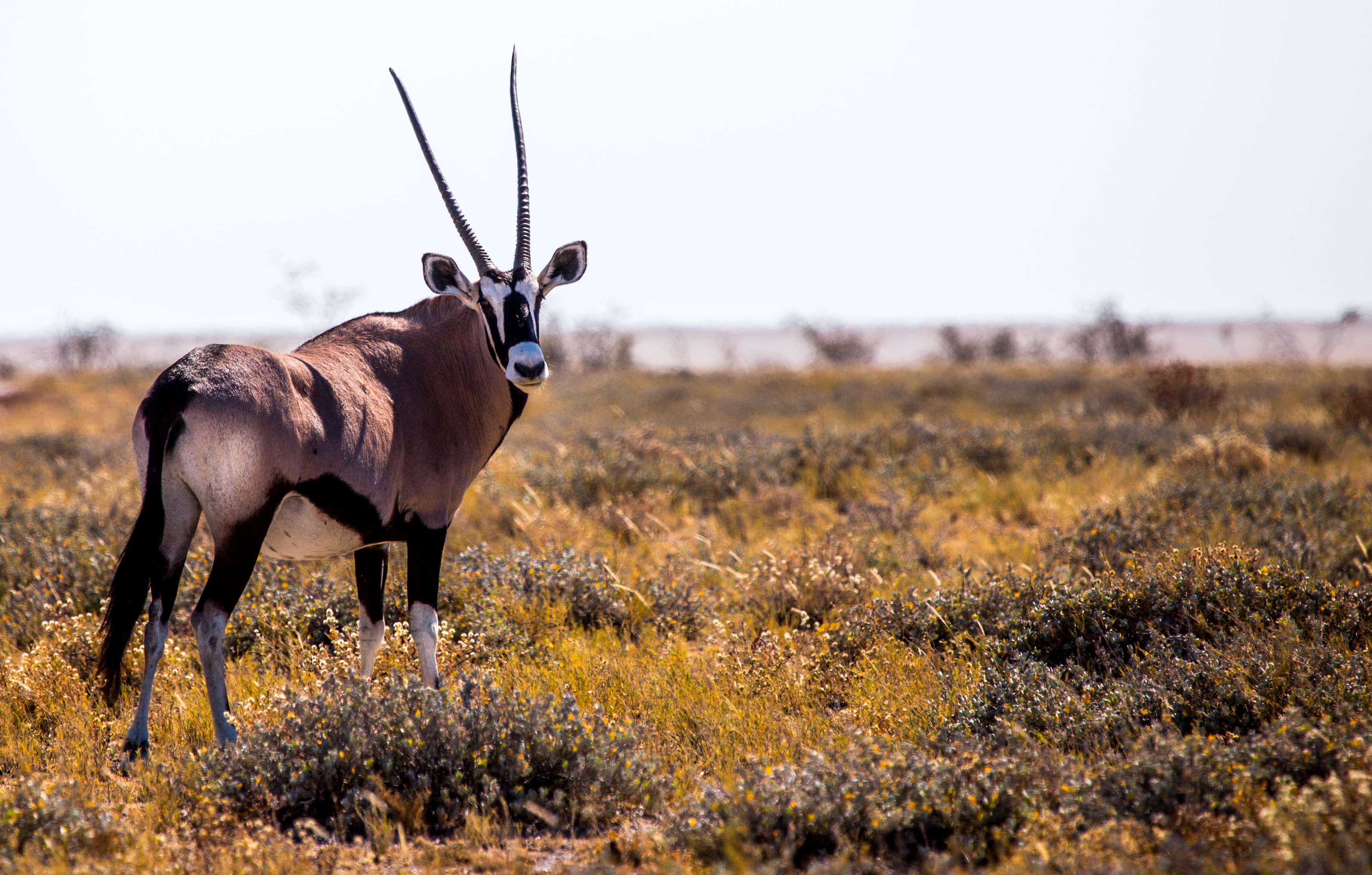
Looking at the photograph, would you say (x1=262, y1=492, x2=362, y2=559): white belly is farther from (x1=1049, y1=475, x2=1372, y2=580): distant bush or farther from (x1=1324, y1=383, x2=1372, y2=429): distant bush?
(x1=1324, y1=383, x2=1372, y2=429): distant bush

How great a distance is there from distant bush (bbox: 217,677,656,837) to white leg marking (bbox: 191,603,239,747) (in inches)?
6.0

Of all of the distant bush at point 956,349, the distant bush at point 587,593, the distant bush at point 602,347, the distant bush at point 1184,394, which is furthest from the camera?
the distant bush at point 956,349

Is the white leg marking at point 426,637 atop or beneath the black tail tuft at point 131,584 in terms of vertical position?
beneath

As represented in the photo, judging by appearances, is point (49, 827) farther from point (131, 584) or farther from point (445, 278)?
point (445, 278)

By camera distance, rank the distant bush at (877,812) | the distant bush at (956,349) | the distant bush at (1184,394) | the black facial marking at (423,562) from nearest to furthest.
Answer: the distant bush at (877,812)
the black facial marking at (423,562)
the distant bush at (1184,394)
the distant bush at (956,349)

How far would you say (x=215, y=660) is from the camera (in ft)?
14.0

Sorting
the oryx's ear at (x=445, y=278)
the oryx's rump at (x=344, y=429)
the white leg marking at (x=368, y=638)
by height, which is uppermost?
the oryx's ear at (x=445, y=278)

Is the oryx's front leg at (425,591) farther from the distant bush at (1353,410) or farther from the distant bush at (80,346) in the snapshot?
the distant bush at (80,346)

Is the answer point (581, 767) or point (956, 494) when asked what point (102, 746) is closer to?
point (581, 767)

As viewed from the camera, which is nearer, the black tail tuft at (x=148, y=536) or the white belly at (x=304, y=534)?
the black tail tuft at (x=148, y=536)

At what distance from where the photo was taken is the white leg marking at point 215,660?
4168 mm

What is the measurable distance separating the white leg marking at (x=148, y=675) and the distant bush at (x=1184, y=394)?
17.7m

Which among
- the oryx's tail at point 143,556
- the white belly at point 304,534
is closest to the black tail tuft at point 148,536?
the oryx's tail at point 143,556

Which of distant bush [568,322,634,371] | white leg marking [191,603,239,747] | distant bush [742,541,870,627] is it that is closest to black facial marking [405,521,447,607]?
white leg marking [191,603,239,747]
